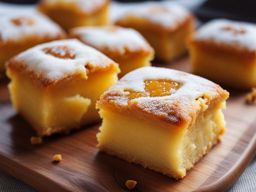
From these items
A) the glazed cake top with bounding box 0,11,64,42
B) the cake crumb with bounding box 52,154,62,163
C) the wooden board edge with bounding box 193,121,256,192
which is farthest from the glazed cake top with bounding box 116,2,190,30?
the cake crumb with bounding box 52,154,62,163

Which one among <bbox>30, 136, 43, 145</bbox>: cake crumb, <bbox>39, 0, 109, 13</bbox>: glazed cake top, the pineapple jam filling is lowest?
<bbox>30, 136, 43, 145</bbox>: cake crumb

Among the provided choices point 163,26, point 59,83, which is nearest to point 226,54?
point 163,26

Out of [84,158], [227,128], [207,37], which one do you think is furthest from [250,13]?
[84,158]

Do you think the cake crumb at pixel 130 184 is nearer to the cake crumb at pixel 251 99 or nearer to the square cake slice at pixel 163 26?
the cake crumb at pixel 251 99

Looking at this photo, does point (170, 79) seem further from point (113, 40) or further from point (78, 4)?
point (78, 4)

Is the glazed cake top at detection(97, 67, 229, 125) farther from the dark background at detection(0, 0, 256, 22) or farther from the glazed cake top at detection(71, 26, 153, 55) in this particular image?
the dark background at detection(0, 0, 256, 22)

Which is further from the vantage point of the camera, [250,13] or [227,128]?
[250,13]

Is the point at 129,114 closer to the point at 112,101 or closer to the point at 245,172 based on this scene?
the point at 112,101
